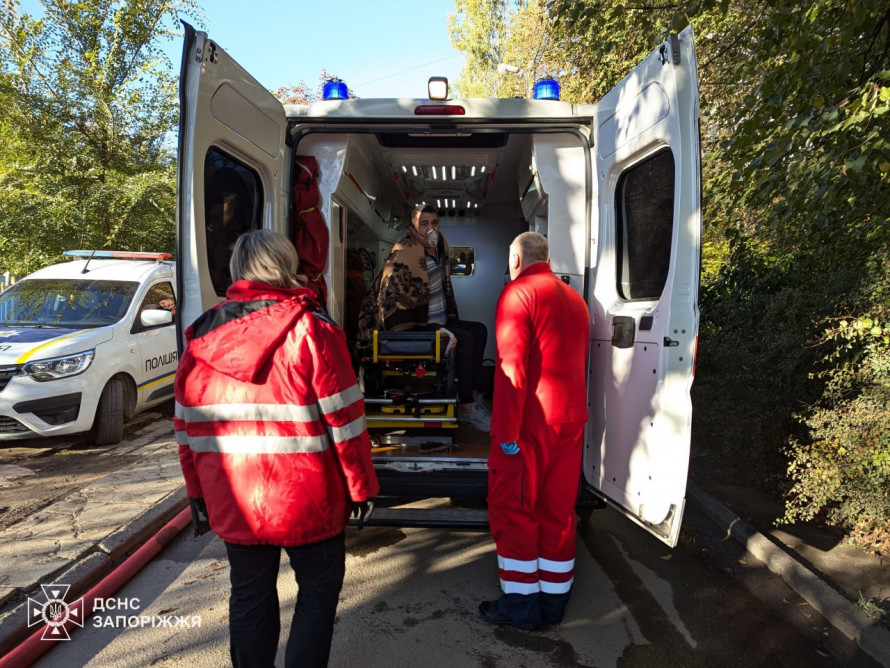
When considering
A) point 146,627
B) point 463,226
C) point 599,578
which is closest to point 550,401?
point 599,578

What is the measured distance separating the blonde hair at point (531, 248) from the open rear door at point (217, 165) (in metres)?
1.63

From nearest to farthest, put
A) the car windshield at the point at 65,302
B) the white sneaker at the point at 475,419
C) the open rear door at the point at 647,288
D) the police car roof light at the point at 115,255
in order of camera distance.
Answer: the open rear door at the point at 647,288 < the white sneaker at the point at 475,419 < the car windshield at the point at 65,302 < the police car roof light at the point at 115,255

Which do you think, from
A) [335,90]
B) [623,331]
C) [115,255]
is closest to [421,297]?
[335,90]

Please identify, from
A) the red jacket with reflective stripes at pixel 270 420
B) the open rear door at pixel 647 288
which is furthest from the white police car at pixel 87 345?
the open rear door at pixel 647 288

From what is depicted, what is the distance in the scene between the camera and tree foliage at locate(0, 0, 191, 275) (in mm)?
8539

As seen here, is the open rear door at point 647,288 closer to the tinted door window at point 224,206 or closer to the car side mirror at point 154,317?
the tinted door window at point 224,206

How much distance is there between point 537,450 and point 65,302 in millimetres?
6066

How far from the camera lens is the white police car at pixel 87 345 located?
573cm

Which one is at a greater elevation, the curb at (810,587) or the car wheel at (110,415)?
the car wheel at (110,415)

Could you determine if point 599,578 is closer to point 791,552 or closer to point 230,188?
point 791,552

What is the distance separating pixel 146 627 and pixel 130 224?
782 cm

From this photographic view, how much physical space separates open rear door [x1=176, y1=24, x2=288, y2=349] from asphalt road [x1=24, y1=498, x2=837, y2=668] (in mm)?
1552

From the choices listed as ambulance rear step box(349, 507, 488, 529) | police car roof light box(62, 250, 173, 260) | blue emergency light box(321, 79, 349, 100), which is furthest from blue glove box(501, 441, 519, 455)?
police car roof light box(62, 250, 173, 260)

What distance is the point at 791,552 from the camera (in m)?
3.88
